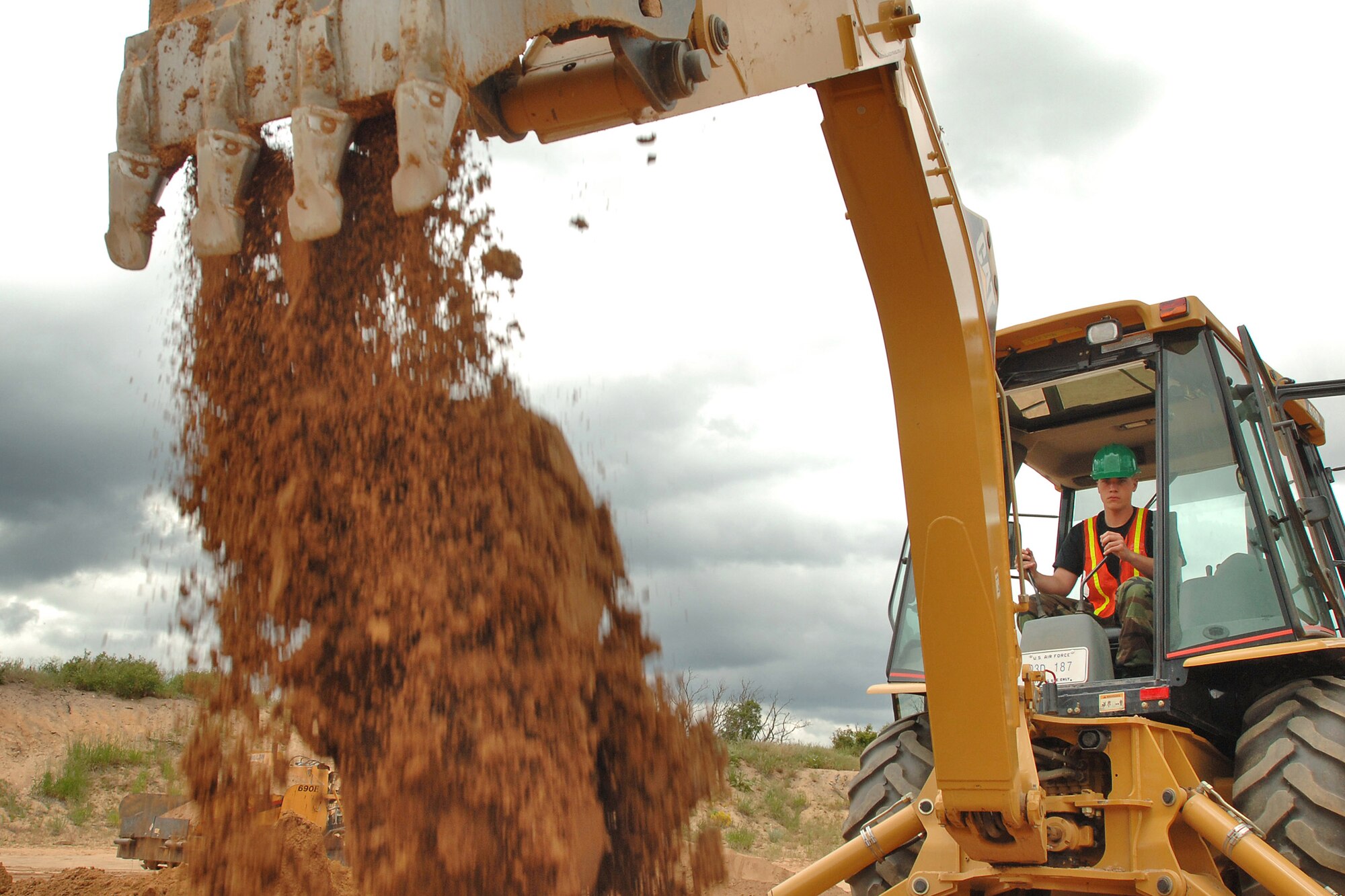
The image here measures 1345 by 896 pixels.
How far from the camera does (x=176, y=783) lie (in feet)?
9.30

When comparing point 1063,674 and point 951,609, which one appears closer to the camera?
point 951,609

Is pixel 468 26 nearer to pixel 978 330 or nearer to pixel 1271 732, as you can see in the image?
pixel 978 330

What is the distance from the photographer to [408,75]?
200cm

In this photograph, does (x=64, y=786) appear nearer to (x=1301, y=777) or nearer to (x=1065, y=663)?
(x=1065, y=663)

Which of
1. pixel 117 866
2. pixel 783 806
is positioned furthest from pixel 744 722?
pixel 117 866

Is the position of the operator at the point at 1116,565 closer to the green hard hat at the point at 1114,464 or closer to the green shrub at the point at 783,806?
the green hard hat at the point at 1114,464

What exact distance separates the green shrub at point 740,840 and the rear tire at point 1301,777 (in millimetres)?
9910

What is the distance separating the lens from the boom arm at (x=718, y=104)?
206cm

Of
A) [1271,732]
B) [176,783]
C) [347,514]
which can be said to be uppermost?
[347,514]

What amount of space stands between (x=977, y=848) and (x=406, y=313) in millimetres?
2233

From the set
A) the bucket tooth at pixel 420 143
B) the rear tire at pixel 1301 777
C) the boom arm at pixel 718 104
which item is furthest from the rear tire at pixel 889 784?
the bucket tooth at pixel 420 143

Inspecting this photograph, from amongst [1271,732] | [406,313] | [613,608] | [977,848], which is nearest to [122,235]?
[406,313]

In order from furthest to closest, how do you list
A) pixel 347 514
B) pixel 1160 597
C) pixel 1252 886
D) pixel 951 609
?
pixel 1160 597
pixel 1252 886
pixel 951 609
pixel 347 514

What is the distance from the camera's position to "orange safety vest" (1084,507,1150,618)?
408cm
